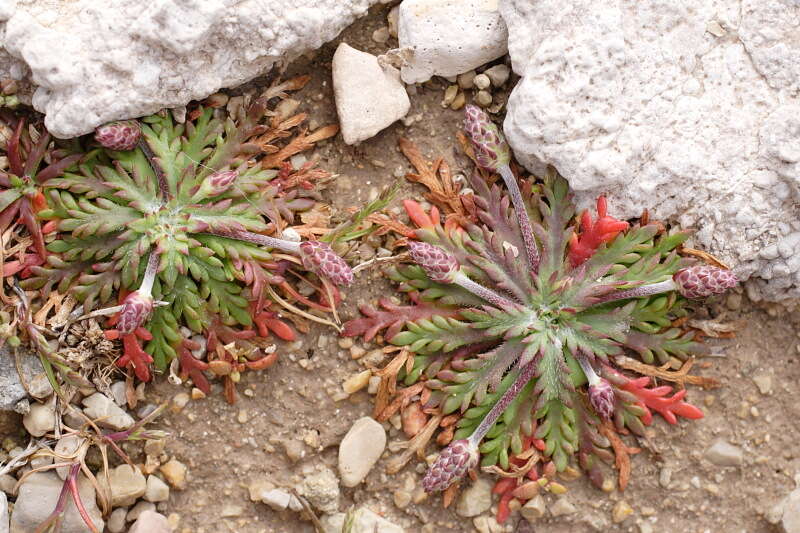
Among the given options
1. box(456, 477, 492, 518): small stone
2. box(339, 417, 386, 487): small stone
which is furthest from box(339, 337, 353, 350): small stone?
box(456, 477, 492, 518): small stone

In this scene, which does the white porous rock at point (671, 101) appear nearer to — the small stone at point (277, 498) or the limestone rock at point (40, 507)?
the small stone at point (277, 498)

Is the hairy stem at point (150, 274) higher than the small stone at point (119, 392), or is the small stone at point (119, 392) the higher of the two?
the hairy stem at point (150, 274)

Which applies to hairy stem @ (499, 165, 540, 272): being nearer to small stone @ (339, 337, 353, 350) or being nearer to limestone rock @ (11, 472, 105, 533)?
small stone @ (339, 337, 353, 350)

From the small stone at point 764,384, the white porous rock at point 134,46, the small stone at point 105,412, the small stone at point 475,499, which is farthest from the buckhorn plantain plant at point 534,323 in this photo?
the small stone at point 105,412

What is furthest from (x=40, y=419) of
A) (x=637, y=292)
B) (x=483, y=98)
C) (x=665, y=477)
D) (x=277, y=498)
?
(x=665, y=477)

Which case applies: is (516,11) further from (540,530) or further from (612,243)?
(540,530)

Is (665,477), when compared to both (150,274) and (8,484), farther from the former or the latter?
(8,484)
